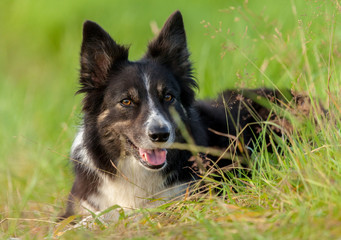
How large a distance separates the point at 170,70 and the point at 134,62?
372 mm

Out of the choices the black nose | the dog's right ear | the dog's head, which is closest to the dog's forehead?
the dog's head

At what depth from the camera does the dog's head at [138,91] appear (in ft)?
14.6

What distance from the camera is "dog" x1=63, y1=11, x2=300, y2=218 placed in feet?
15.0

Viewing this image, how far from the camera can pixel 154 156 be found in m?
4.50

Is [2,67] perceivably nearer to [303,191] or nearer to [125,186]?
[125,186]

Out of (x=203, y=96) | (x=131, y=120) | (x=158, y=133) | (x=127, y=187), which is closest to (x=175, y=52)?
(x=131, y=120)

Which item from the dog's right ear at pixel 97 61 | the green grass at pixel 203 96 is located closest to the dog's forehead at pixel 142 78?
the dog's right ear at pixel 97 61

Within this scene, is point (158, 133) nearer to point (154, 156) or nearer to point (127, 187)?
point (154, 156)

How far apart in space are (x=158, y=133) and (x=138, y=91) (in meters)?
0.54

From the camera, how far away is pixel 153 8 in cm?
1325

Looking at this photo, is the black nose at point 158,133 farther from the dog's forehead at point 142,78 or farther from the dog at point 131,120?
the dog's forehead at point 142,78

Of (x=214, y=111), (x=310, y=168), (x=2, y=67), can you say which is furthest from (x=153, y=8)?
(x=310, y=168)

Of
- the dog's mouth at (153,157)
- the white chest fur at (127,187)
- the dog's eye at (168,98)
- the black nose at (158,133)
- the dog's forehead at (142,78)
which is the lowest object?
the white chest fur at (127,187)

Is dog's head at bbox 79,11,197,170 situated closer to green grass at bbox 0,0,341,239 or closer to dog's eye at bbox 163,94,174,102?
dog's eye at bbox 163,94,174,102
